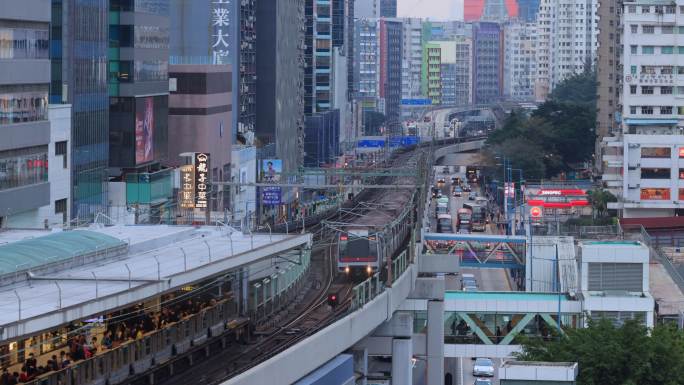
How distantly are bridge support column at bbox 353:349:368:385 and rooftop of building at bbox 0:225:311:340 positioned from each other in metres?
2.46

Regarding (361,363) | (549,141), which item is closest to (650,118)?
(549,141)

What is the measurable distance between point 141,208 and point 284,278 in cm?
1673

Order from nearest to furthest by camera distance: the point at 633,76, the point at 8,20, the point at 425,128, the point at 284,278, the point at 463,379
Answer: the point at 284,278 < the point at 8,20 < the point at 463,379 < the point at 633,76 < the point at 425,128

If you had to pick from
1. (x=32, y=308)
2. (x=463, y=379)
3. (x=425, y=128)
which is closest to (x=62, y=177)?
(x=463, y=379)

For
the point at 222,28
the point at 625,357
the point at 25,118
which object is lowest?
the point at 625,357

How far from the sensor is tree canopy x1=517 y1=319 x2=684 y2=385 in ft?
92.2

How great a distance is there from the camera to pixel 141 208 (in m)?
46.8

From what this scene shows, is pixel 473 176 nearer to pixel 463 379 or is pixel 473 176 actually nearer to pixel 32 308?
pixel 463 379

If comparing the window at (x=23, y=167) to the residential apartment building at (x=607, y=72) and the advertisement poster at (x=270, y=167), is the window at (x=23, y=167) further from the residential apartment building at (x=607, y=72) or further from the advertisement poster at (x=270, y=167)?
the residential apartment building at (x=607, y=72)

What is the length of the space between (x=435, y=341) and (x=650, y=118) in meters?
37.5

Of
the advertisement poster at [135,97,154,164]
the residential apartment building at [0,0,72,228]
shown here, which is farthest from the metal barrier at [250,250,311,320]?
the advertisement poster at [135,97,154,164]

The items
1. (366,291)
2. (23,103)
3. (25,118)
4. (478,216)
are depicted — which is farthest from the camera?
(478,216)

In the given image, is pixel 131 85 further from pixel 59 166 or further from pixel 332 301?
pixel 332 301

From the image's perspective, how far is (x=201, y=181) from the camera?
50156 mm
